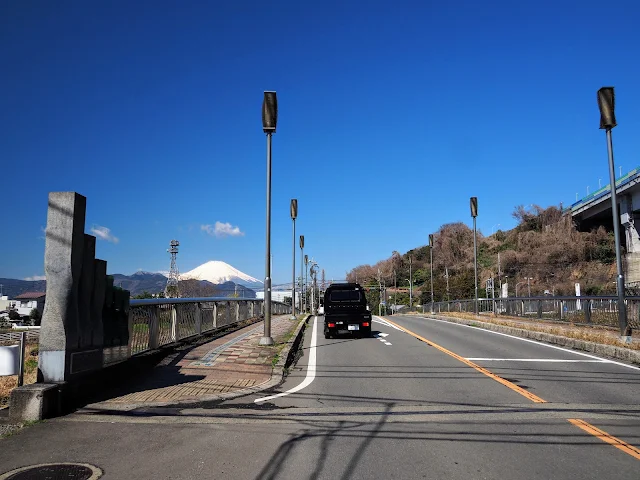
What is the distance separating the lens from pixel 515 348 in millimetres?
14445

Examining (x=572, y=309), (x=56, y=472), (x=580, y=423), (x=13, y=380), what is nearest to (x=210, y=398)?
(x=56, y=472)

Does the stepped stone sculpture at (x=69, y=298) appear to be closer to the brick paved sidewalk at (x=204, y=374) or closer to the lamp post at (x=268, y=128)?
the brick paved sidewalk at (x=204, y=374)

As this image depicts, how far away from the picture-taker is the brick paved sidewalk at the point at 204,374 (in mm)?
7883

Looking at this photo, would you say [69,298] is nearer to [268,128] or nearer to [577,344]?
[268,128]

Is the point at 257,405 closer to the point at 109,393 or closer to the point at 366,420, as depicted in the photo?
the point at 366,420

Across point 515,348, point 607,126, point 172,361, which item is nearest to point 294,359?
point 172,361

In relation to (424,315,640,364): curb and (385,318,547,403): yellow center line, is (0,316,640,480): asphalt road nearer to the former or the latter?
(385,318,547,403): yellow center line

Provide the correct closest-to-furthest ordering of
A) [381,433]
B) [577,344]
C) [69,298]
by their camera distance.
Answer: [381,433]
[69,298]
[577,344]

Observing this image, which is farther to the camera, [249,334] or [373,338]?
[373,338]

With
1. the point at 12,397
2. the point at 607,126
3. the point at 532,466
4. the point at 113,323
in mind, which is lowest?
the point at 532,466

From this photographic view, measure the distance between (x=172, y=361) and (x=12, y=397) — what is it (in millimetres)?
4554

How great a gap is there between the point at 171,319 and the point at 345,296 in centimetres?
911

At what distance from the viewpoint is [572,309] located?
779 inches

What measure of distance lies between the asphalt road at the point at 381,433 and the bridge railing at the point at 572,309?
22.2 ft
